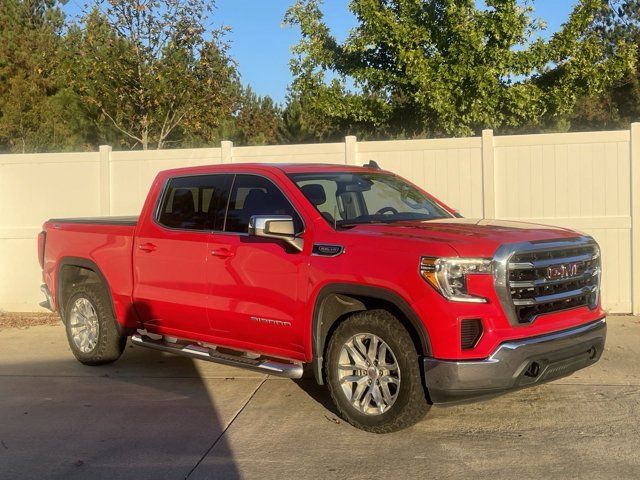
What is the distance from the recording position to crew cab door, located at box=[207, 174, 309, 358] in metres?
5.36

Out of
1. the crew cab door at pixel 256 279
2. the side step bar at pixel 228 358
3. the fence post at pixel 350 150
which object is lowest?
the side step bar at pixel 228 358

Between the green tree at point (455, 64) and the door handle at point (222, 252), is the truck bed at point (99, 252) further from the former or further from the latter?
the green tree at point (455, 64)

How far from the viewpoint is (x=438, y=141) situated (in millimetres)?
9305

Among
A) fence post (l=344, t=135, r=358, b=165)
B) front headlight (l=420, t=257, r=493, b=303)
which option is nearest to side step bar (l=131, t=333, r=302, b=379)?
front headlight (l=420, t=257, r=493, b=303)

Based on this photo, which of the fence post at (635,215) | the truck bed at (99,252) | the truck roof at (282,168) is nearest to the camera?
the truck roof at (282,168)

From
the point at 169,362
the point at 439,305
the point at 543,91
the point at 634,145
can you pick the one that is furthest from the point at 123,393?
the point at 543,91

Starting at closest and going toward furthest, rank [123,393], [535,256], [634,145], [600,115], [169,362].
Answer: [535,256]
[123,393]
[169,362]
[634,145]
[600,115]

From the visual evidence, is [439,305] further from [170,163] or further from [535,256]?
[170,163]

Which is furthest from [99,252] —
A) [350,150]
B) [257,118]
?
[257,118]

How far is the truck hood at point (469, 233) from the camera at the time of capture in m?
4.61

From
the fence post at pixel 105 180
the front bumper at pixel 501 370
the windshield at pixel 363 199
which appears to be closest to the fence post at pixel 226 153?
the fence post at pixel 105 180

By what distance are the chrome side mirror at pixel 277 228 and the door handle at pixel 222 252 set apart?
19.5 inches

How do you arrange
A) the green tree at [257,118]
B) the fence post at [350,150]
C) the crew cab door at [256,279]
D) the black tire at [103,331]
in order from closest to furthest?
the crew cab door at [256,279] < the black tire at [103,331] < the fence post at [350,150] < the green tree at [257,118]

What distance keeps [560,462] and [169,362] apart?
4.39 m
